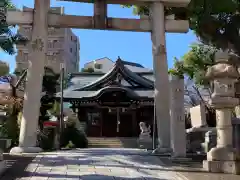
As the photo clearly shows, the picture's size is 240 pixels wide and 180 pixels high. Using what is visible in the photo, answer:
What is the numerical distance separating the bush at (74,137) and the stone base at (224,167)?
47.9 feet

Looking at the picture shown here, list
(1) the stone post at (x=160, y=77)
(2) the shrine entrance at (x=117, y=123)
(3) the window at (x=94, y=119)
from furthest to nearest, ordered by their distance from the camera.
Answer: (3) the window at (x=94, y=119) → (2) the shrine entrance at (x=117, y=123) → (1) the stone post at (x=160, y=77)

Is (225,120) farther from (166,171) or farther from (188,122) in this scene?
(188,122)

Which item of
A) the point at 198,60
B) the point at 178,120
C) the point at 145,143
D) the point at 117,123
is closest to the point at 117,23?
the point at 178,120

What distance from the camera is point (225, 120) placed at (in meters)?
8.74

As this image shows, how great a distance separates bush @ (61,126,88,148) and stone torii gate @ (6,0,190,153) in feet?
31.8

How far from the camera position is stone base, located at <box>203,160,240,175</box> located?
8370mm

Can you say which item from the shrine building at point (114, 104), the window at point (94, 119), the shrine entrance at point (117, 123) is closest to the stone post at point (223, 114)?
the shrine building at point (114, 104)

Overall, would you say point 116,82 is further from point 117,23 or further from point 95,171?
point 95,171

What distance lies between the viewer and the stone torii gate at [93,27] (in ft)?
41.4

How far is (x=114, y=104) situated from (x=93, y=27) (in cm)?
1464

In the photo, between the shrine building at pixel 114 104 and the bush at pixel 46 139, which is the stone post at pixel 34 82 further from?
the shrine building at pixel 114 104

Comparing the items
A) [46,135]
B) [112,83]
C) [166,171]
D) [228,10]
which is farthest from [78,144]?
[166,171]

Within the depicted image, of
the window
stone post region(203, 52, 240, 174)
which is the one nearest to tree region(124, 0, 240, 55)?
stone post region(203, 52, 240, 174)

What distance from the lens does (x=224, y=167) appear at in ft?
27.9
